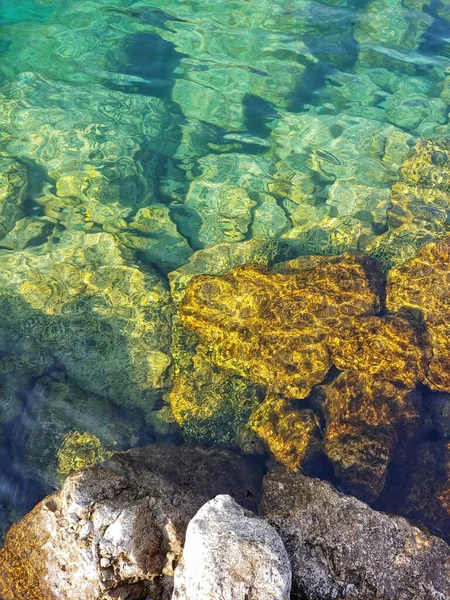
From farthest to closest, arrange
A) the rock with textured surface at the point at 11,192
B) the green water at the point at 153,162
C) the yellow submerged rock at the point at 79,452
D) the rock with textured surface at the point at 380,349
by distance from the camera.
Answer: the rock with textured surface at the point at 11,192 → the green water at the point at 153,162 → the rock with textured surface at the point at 380,349 → the yellow submerged rock at the point at 79,452

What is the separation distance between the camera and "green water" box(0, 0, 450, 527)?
6.42 metres

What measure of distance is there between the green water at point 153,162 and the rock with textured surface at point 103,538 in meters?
1.62

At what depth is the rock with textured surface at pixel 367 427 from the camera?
593 cm

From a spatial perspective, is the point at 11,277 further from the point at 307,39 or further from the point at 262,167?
the point at 307,39

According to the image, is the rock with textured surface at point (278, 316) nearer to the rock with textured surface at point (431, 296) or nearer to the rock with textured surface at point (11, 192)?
the rock with textured surface at point (431, 296)

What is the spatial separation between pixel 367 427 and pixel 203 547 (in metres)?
3.53

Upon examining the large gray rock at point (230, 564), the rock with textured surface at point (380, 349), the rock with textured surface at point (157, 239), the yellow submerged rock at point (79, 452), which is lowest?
the yellow submerged rock at point (79, 452)

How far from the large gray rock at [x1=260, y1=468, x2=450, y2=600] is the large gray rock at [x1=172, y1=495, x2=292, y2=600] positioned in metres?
0.54

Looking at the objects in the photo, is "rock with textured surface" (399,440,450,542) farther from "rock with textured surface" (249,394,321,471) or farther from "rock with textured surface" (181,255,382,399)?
"rock with textured surface" (181,255,382,399)

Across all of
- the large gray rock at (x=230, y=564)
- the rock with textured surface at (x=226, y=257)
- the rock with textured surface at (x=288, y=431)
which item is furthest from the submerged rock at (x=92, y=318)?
the large gray rock at (x=230, y=564)

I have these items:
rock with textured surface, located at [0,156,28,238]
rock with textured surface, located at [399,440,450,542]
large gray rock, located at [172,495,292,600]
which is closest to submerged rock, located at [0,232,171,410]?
rock with textured surface, located at [0,156,28,238]

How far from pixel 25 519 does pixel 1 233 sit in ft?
15.5

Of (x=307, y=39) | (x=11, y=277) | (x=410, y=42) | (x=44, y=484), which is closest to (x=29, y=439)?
(x=44, y=484)

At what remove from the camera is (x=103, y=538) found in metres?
3.59
